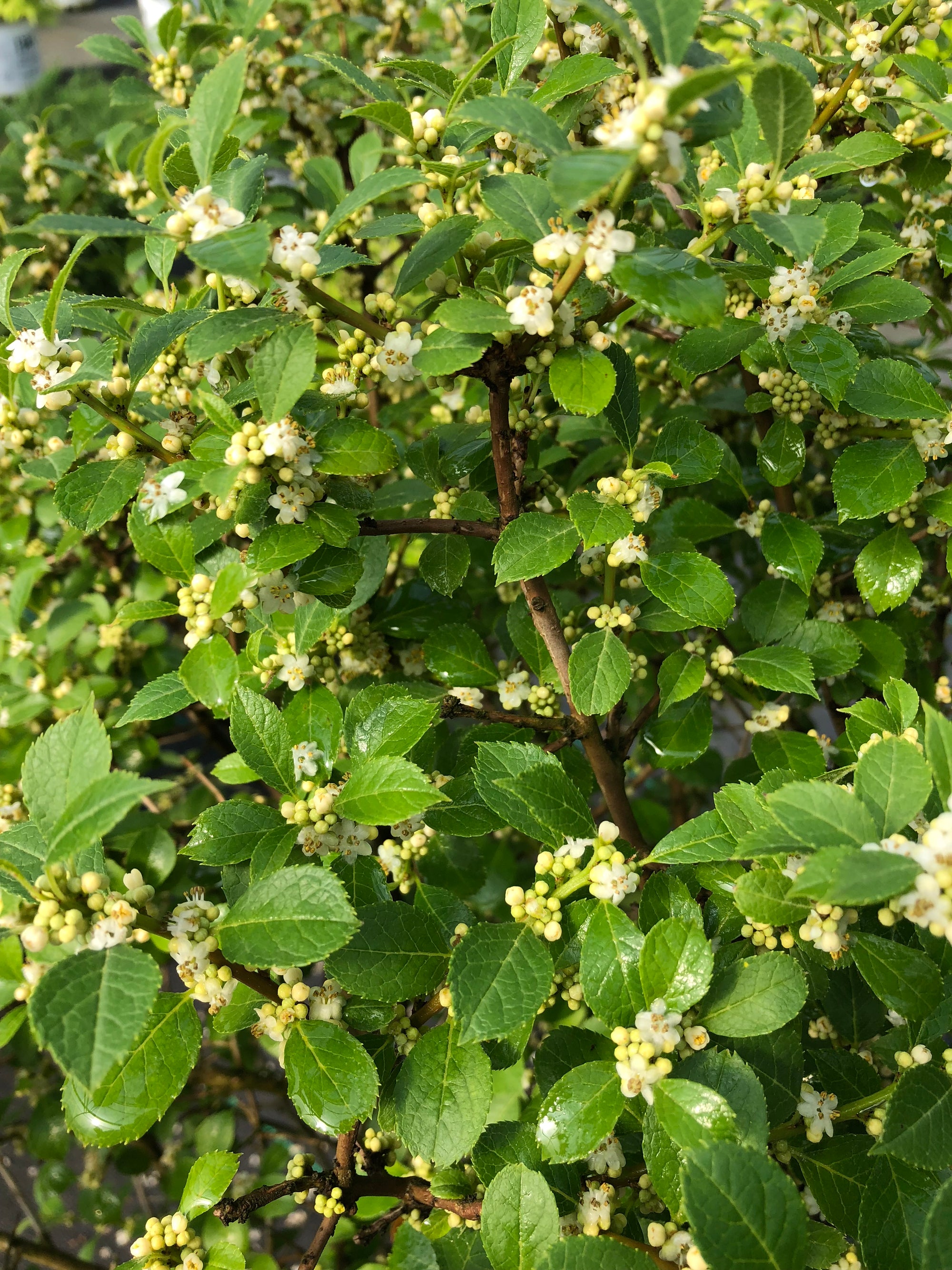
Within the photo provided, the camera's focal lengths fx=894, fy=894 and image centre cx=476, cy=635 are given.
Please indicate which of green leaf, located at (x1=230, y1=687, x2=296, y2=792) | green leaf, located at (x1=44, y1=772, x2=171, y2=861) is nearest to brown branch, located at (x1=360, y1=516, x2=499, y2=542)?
green leaf, located at (x1=230, y1=687, x2=296, y2=792)

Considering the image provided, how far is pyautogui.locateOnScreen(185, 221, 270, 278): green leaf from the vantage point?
63cm

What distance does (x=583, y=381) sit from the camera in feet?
2.56

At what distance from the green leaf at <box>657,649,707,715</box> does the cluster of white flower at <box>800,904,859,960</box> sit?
1.17 ft

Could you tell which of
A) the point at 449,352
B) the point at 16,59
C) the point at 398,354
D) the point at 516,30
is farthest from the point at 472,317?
the point at 16,59

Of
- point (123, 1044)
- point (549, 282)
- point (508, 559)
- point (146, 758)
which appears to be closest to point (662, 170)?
point (549, 282)

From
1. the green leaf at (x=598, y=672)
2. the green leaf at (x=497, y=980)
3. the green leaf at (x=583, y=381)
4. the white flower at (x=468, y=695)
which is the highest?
the green leaf at (x=583, y=381)

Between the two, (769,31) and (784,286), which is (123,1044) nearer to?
(784,286)

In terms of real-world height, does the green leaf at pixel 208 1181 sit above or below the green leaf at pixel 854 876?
below

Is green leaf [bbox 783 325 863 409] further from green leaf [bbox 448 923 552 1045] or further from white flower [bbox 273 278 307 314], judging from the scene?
green leaf [bbox 448 923 552 1045]

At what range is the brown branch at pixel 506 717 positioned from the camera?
3.51 ft

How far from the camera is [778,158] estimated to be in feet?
2.48

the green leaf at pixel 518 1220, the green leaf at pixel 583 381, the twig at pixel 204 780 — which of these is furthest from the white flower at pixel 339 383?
the green leaf at pixel 518 1220

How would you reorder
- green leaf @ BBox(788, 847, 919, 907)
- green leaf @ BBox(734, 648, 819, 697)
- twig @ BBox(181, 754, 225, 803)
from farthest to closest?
twig @ BBox(181, 754, 225, 803), green leaf @ BBox(734, 648, 819, 697), green leaf @ BBox(788, 847, 919, 907)

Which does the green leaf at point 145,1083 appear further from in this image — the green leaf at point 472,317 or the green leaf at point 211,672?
the green leaf at point 472,317
